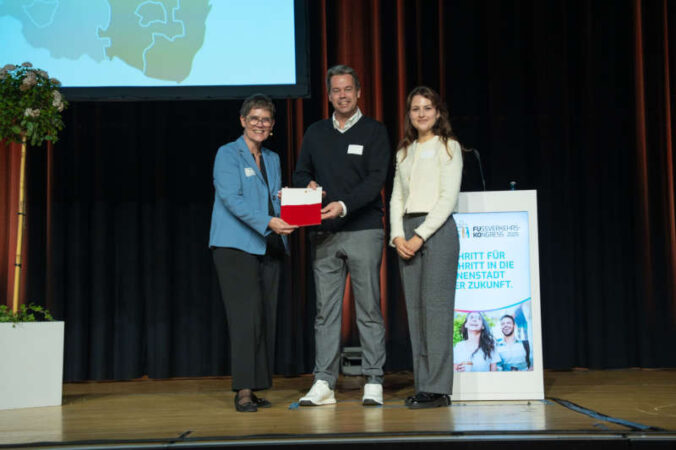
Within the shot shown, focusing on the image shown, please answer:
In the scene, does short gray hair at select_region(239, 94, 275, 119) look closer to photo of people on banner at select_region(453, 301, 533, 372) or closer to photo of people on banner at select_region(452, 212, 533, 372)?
photo of people on banner at select_region(452, 212, 533, 372)

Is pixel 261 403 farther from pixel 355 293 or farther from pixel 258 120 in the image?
pixel 258 120

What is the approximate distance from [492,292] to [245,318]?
117 cm

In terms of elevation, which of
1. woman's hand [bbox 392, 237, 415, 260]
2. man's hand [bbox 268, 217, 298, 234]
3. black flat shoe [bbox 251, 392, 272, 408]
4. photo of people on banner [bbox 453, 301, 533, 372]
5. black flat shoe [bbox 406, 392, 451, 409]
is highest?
man's hand [bbox 268, 217, 298, 234]

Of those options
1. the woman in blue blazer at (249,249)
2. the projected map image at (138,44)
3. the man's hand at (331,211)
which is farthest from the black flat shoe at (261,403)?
the projected map image at (138,44)

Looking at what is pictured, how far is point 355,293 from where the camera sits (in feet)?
9.98

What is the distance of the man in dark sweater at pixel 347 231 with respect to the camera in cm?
299

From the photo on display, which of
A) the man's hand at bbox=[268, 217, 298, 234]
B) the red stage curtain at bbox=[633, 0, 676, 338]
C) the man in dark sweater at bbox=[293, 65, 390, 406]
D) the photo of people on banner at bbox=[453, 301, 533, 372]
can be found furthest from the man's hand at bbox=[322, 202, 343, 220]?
the red stage curtain at bbox=[633, 0, 676, 338]


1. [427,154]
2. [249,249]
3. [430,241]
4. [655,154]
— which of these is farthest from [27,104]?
[655,154]

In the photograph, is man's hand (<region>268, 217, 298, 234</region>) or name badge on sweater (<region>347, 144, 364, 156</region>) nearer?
man's hand (<region>268, 217, 298, 234</region>)

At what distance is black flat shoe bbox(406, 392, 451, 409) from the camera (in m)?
2.83

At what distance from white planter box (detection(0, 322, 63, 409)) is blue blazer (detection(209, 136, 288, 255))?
1097mm

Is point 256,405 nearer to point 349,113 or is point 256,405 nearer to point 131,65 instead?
point 349,113

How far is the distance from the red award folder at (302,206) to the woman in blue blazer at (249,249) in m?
0.05

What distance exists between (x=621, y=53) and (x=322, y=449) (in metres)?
3.85
